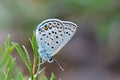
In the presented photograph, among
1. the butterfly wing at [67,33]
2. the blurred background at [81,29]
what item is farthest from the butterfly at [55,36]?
the blurred background at [81,29]

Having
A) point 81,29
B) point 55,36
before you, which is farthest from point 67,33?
point 81,29

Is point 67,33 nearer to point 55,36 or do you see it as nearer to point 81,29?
point 55,36

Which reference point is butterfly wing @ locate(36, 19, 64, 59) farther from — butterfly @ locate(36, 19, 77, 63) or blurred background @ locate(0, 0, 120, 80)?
blurred background @ locate(0, 0, 120, 80)

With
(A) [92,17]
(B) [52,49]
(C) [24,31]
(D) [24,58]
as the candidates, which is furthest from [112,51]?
(D) [24,58]

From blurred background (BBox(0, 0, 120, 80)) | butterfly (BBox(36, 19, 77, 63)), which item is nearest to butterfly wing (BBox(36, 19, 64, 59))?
butterfly (BBox(36, 19, 77, 63))

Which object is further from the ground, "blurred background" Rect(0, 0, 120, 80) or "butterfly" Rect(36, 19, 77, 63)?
"butterfly" Rect(36, 19, 77, 63)

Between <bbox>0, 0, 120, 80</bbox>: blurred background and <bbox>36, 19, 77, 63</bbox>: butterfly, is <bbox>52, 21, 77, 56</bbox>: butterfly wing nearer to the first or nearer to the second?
<bbox>36, 19, 77, 63</bbox>: butterfly

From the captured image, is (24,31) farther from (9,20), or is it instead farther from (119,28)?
(119,28)

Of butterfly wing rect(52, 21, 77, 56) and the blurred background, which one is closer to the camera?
butterfly wing rect(52, 21, 77, 56)

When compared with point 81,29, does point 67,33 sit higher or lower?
higher
